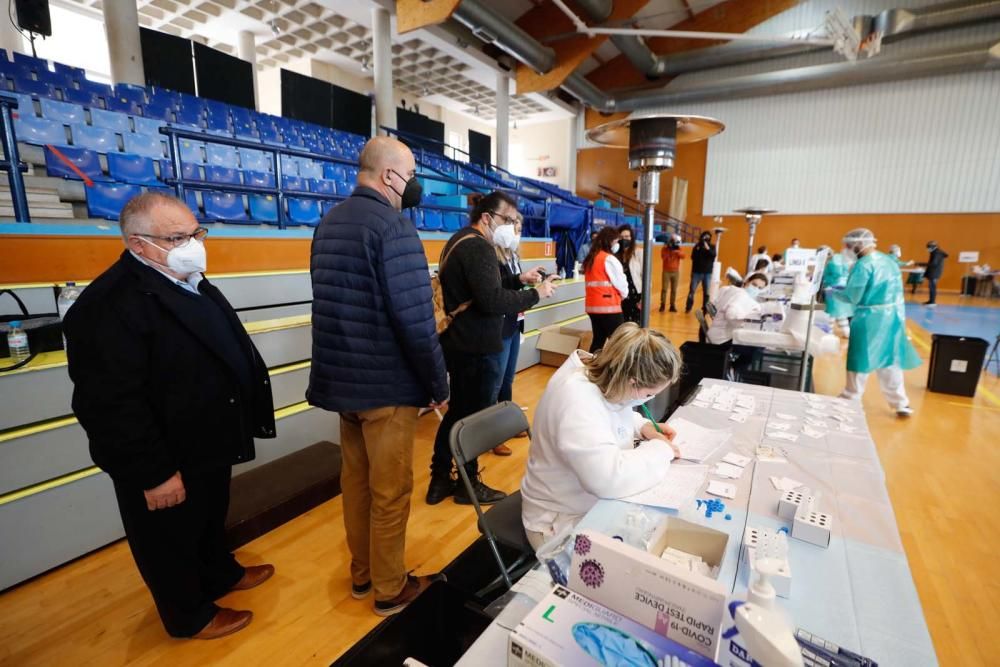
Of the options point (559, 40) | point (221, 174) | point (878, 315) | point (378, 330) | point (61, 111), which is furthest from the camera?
point (559, 40)

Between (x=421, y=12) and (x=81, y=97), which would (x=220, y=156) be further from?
(x=421, y=12)

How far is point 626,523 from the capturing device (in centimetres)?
110

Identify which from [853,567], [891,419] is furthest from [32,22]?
[891,419]

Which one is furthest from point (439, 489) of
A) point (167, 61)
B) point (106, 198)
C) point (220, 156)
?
Result: point (167, 61)

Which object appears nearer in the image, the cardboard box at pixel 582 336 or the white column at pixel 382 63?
the cardboard box at pixel 582 336

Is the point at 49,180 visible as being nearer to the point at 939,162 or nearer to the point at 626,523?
the point at 626,523

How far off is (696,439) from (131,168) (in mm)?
5329

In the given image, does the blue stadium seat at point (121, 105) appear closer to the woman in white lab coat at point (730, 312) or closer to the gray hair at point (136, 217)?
the gray hair at point (136, 217)

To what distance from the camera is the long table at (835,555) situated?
2.64ft

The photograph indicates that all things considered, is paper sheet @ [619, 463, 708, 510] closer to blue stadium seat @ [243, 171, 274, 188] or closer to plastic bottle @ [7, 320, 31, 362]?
plastic bottle @ [7, 320, 31, 362]

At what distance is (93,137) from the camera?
4.49m

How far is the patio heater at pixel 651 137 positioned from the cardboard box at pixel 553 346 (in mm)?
2988

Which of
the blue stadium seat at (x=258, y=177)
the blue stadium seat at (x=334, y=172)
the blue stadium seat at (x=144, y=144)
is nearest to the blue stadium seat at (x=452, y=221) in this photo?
the blue stadium seat at (x=334, y=172)

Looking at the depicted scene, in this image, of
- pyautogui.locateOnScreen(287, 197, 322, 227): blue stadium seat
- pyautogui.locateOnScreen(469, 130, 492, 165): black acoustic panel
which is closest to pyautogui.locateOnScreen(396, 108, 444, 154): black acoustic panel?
pyautogui.locateOnScreen(469, 130, 492, 165): black acoustic panel
